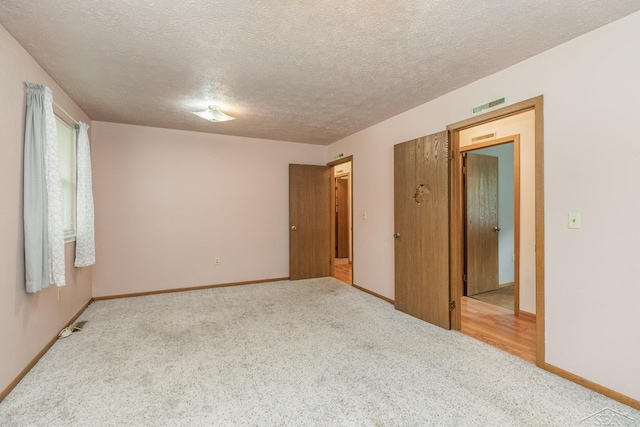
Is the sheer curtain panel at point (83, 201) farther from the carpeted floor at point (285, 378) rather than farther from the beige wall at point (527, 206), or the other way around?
the beige wall at point (527, 206)

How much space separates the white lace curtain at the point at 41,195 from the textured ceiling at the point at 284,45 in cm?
47

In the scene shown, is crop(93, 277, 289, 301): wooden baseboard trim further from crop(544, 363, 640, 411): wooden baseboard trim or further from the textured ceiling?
crop(544, 363, 640, 411): wooden baseboard trim

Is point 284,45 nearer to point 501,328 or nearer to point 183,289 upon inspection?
point 501,328

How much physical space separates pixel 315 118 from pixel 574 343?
11.2ft

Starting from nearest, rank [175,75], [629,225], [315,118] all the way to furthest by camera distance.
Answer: [629,225], [175,75], [315,118]

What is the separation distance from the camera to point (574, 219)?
7.04ft

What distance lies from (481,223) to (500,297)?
1070 millimetres

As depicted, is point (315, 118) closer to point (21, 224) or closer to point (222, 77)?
point (222, 77)

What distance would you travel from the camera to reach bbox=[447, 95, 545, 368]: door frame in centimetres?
233

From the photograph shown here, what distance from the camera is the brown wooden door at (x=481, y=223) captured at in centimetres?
429

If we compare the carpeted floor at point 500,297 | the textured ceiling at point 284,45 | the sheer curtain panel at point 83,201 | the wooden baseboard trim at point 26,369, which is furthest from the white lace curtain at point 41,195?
the carpeted floor at point 500,297

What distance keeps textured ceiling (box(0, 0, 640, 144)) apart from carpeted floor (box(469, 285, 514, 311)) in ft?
9.18

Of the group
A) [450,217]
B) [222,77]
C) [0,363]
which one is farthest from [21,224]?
[450,217]

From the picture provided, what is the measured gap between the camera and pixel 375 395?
6.53 feet
